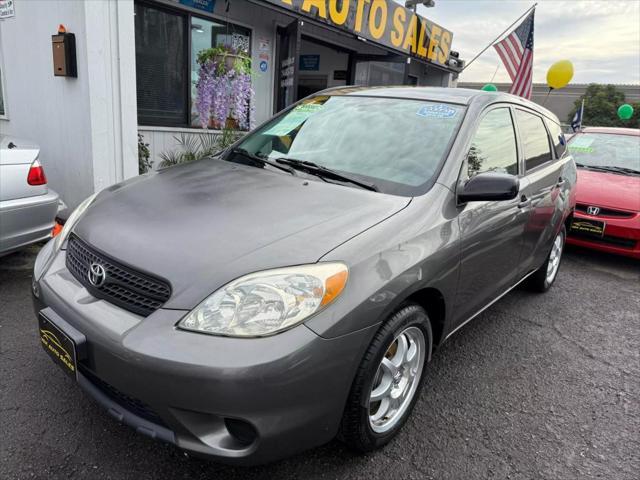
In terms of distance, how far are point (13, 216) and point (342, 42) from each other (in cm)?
817

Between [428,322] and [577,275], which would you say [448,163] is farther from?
[577,275]

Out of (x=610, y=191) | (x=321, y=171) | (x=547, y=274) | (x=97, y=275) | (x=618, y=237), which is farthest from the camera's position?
(x=610, y=191)

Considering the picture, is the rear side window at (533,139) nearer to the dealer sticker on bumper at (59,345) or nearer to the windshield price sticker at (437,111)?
the windshield price sticker at (437,111)

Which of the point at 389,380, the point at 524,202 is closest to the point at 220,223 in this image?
the point at 389,380

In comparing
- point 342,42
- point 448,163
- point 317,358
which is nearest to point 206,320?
point 317,358

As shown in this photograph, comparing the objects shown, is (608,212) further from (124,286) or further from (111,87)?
(111,87)

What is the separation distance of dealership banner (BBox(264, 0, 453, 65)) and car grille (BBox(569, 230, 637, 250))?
5.07 m

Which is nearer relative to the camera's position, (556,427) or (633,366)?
(556,427)

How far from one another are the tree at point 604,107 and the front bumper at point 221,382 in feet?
114

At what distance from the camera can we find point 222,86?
22.8 ft

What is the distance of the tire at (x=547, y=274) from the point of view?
13.9 feet

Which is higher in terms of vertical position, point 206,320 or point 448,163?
point 448,163

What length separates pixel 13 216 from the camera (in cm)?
334

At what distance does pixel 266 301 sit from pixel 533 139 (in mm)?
2808
